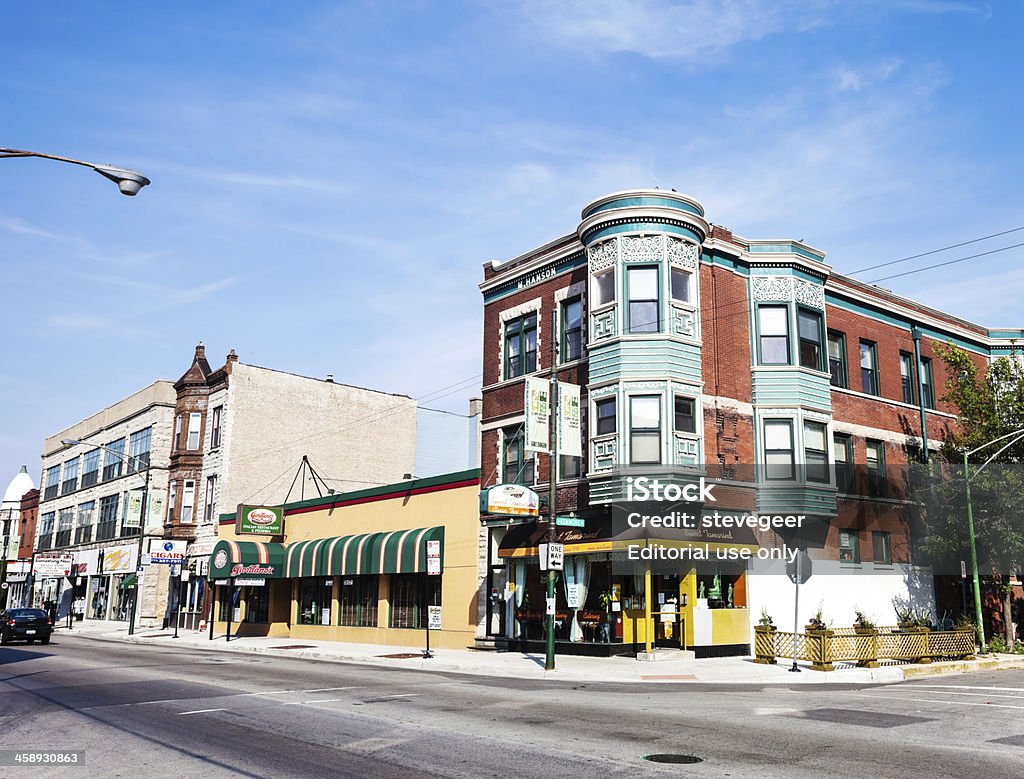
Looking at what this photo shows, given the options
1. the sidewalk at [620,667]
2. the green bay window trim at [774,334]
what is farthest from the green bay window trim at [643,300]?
the sidewalk at [620,667]

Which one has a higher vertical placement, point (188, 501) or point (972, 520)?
point (188, 501)

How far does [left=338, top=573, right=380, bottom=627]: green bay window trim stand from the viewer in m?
36.5

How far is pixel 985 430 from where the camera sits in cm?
3180

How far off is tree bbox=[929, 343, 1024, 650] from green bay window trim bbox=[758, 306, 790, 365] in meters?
7.18

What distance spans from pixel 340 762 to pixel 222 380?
42.4 meters

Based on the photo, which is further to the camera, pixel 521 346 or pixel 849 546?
pixel 521 346

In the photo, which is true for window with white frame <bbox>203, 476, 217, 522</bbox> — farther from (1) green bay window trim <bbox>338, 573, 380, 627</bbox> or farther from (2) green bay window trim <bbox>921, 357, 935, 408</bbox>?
(2) green bay window trim <bbox>921, 357, 935, 408</bbox>

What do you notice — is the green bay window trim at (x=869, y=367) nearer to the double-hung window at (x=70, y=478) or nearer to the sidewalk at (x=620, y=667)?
the sidewalk at (x=620, y=667)

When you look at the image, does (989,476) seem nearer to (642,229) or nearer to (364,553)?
(642,229)

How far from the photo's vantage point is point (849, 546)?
3148cm

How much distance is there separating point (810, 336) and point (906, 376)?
7137mm

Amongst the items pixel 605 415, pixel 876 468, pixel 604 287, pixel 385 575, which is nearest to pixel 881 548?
pixel 876 468

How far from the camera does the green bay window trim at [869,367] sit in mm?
34094

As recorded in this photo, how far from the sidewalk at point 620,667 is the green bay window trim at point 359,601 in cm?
339
